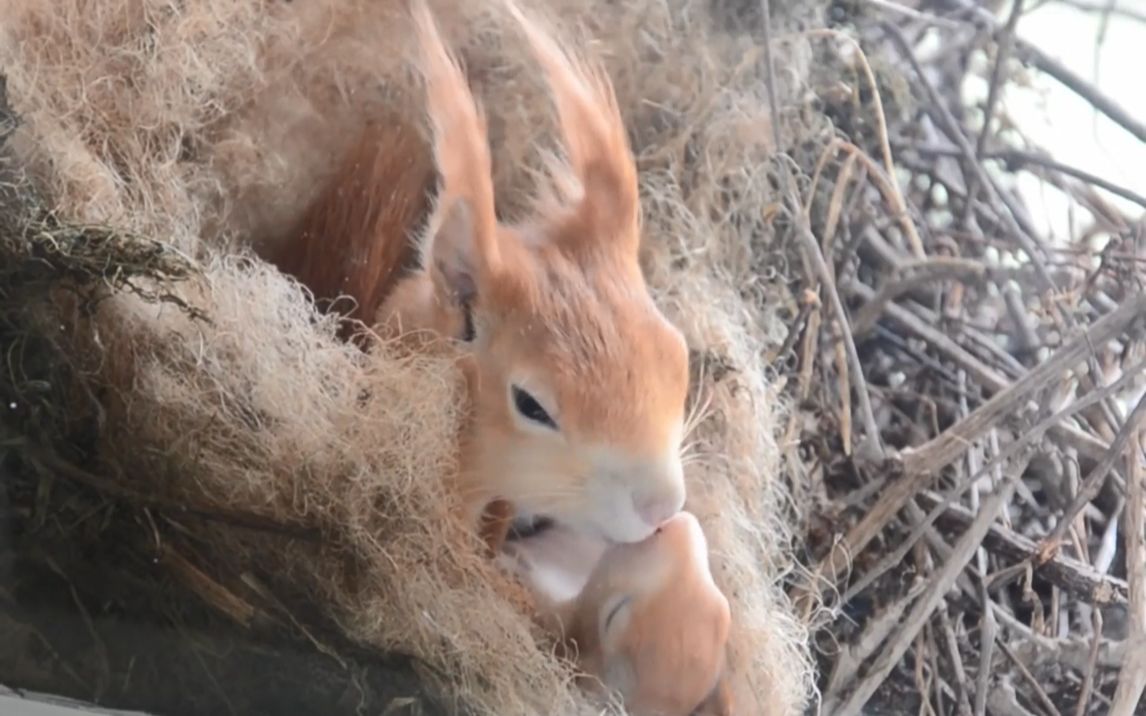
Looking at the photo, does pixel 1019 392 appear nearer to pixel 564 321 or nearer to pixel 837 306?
pixel 837 306

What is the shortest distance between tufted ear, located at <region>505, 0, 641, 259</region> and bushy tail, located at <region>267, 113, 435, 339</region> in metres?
0.08

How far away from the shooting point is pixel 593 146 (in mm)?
646

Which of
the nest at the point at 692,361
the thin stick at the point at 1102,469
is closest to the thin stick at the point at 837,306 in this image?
the nest at the point at 692,361

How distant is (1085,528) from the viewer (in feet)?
2.13

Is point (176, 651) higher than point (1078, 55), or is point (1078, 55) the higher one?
point (1078, 55)

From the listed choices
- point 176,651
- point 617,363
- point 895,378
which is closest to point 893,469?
point 895,378

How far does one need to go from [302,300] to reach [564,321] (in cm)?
15

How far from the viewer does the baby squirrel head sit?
0.59m

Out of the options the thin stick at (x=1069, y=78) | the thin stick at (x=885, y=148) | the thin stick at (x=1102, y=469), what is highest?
the thin stick at (x=1069, y=78)

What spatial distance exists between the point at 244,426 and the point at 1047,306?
440mm

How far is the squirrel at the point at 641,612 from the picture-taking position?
0.62 metres

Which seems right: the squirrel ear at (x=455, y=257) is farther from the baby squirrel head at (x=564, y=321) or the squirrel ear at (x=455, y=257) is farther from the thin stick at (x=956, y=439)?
the thin stick at (x=956, y=439)

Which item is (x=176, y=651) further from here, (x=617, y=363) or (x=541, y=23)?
(x=541, y=23)

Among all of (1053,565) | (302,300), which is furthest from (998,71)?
(302,300)
